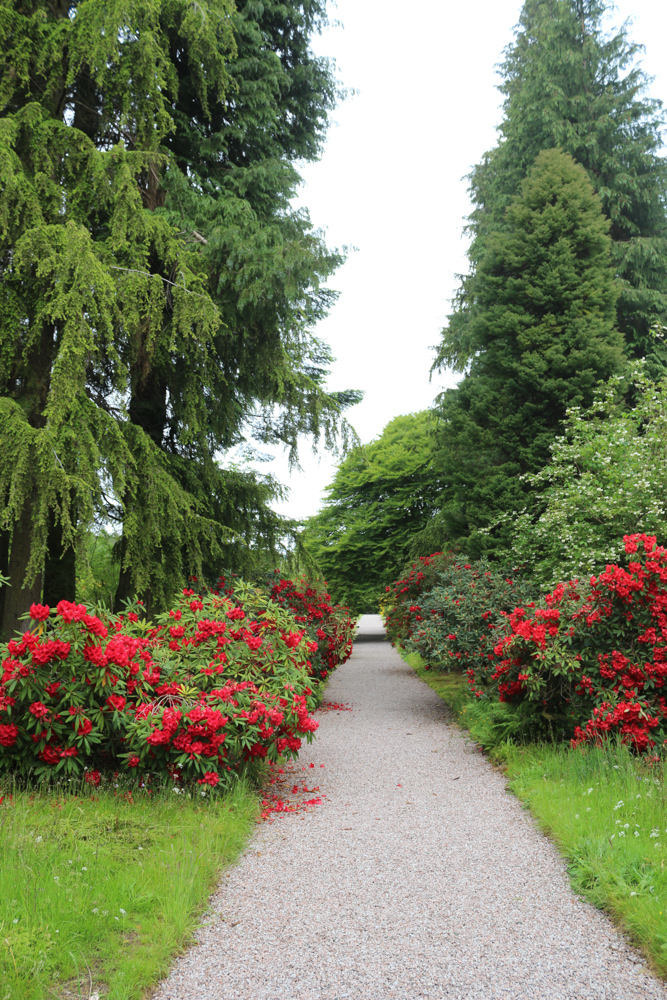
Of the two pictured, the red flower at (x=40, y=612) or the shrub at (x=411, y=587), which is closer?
the red flower at (x=40, y=612)

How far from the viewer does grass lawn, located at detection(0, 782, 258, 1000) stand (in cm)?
239

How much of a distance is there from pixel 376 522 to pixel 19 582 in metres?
13.9

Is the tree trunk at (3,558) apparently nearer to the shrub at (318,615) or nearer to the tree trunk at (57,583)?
the tree trunk at (57,583)

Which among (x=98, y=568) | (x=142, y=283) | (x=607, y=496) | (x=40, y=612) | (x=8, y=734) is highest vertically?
(x=142, y=283)

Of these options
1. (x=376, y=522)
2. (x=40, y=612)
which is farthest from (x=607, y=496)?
(x=376, y=522)

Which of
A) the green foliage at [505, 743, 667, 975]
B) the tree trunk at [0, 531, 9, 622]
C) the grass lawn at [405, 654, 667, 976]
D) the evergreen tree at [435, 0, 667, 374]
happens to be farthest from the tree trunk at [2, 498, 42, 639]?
the evergreen tree at [435, 0, 667, 374]

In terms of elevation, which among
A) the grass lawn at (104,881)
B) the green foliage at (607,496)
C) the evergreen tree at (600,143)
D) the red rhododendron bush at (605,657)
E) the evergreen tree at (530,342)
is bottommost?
the grass lawn at (104,881)

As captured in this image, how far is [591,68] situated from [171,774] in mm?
16993

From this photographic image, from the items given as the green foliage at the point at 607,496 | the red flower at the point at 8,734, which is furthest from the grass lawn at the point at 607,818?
the red flower at the point at 8,734

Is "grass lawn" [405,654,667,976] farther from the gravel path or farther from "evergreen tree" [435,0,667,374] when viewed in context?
"evergreen tree" [435,0,667,374]

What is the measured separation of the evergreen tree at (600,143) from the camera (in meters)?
13.8

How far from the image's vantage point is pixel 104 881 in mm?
2994

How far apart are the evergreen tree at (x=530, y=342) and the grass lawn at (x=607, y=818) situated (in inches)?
256

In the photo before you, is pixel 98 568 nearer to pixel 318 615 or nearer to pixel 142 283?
pixel 318 615
